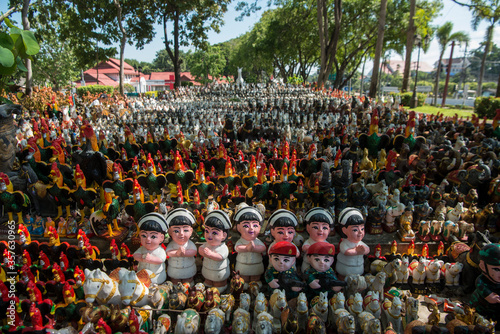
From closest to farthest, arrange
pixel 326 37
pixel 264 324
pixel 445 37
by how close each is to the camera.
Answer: pixel 264 324 < pixel 326 37 < pixel 445 37

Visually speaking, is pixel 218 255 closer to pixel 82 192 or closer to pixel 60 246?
pixel 60 246

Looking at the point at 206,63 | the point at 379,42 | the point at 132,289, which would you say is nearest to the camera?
the point at 132,289

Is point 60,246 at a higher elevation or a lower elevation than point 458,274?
higher

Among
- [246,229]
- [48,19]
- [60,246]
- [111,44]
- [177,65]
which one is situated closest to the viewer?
[246,229]

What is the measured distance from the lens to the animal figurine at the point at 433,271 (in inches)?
133

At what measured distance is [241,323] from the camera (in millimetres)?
2557

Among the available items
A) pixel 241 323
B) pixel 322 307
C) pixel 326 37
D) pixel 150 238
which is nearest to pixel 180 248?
pixel 150 238

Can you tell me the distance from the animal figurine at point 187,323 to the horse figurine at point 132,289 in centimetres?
40

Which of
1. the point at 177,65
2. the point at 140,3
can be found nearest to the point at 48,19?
the point at 140,3

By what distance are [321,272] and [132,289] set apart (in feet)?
5.88

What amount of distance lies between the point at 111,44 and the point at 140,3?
309cm

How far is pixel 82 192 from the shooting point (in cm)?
410

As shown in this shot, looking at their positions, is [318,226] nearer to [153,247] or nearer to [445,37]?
[153,247]

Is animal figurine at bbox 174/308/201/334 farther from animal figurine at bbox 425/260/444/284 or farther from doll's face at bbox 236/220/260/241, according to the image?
animal figurine at bbox 425/260/444/284
